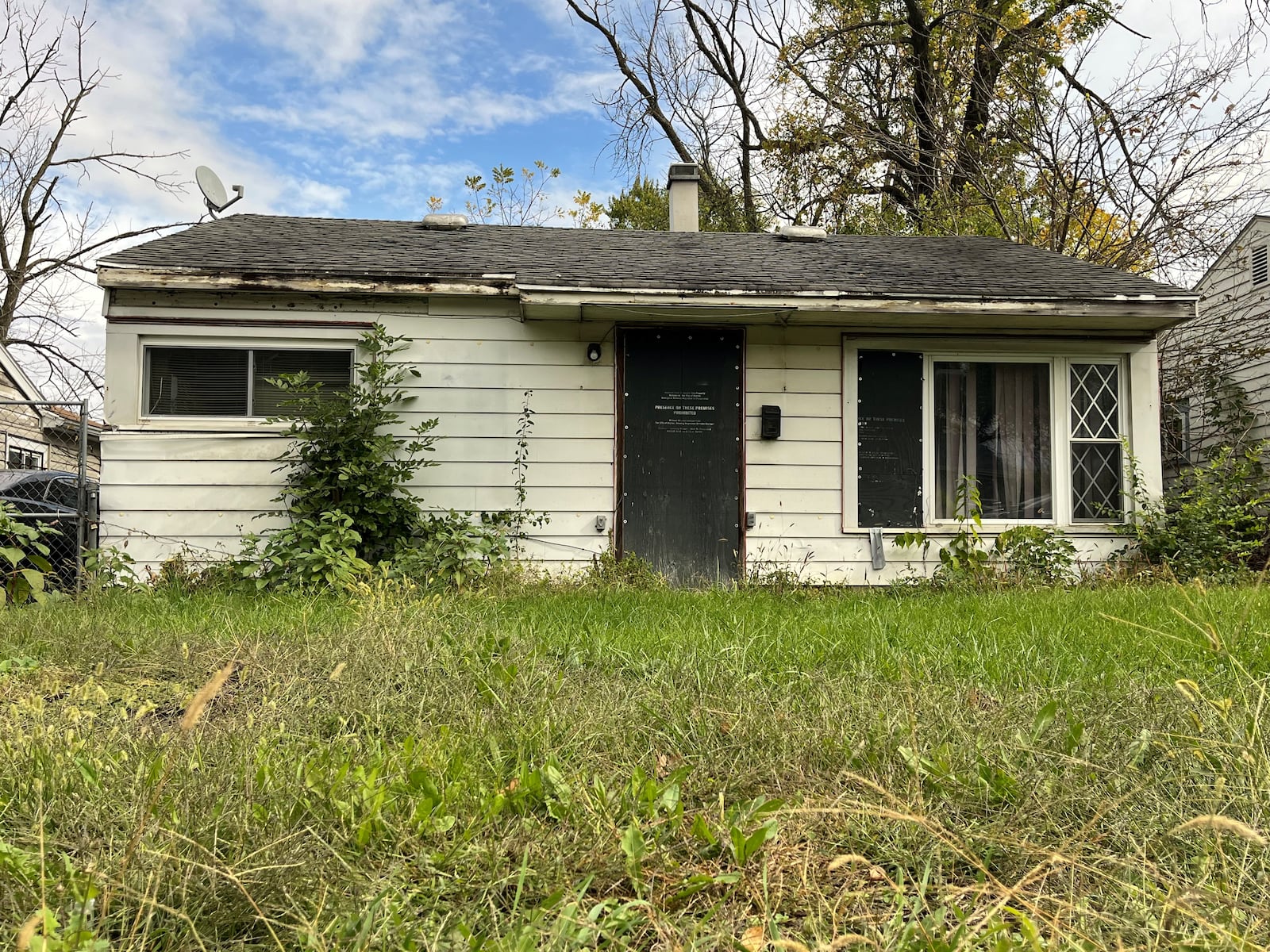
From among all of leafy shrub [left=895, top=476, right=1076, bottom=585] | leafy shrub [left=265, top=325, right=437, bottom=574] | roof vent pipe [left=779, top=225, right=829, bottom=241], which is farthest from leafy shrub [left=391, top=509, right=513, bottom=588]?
roof vent pipe [left=779, top=225, right=829, bottom=241]

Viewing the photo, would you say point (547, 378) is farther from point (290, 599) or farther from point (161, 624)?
point (161, 624)

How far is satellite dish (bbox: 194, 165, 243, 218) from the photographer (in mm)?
9312

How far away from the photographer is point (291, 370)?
7312mm

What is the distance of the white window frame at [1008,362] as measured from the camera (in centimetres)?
765

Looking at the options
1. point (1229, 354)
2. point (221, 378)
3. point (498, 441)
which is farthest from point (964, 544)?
point (1229, 354)

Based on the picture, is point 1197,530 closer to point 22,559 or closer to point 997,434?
point 997,434

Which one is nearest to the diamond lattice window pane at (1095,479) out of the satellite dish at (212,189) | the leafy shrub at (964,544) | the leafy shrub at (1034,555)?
the leafy shrub at (1034,555)

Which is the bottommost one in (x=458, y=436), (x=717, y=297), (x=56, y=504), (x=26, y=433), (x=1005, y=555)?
(x=1005, y=555)

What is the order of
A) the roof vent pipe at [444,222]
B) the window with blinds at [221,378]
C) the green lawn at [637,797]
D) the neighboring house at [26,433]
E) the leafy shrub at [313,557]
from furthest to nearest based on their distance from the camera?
1. the neighboring house at [26,433]
2. the roof vent pipe at [444,222]
3. the window with blinds at [221,378]
4. the leafy shrub at [313,557]
5. the green lawn at [637,797]

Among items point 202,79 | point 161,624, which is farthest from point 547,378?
point 202,79

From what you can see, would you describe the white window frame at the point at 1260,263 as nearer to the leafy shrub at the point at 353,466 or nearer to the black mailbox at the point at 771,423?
the black mailbox at the point at 771,423

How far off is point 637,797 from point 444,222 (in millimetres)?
8970

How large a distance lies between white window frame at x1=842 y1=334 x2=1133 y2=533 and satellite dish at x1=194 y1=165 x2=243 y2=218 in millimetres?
7763

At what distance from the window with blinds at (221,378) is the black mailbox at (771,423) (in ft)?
13.2
